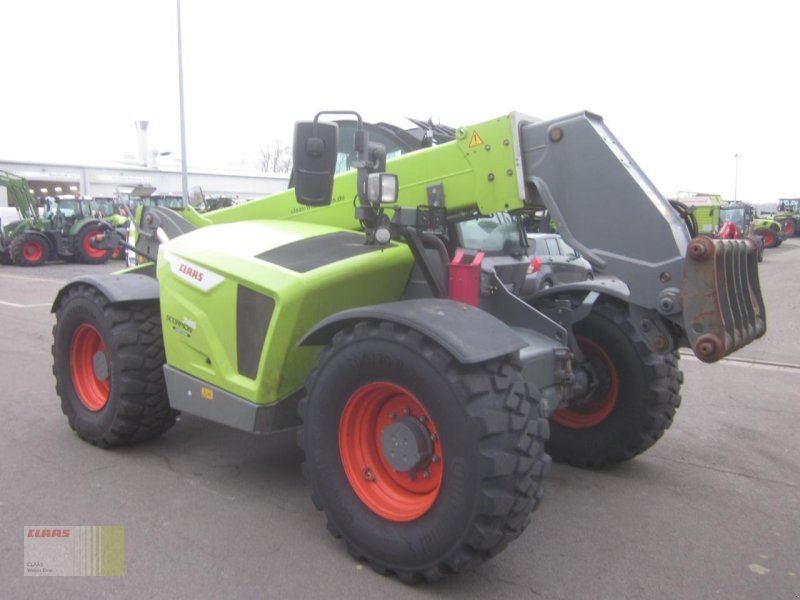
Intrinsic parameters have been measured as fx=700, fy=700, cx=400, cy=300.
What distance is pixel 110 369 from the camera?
4.72 meters

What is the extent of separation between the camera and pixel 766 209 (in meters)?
66.3

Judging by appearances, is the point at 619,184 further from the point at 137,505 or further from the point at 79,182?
the point at 79,182

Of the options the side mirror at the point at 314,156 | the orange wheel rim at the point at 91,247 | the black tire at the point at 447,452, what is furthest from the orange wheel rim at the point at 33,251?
the black tire at the point at 447,452

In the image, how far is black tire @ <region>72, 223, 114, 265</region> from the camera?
2289 cm

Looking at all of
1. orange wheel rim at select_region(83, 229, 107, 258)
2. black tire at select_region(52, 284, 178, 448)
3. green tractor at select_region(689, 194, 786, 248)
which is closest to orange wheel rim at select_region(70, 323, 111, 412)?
black tire at select_region(52, 284, 178, 448)

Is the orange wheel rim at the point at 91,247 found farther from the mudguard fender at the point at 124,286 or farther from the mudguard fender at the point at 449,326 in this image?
the mudguard fender at the point at 449,326

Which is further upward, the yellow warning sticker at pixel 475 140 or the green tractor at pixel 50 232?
the yellow warning sticker at pixel 475 140

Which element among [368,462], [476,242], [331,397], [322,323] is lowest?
[368,462]

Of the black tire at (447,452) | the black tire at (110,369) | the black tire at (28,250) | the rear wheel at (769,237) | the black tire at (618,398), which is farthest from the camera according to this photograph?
the rear wheel at (769,237)

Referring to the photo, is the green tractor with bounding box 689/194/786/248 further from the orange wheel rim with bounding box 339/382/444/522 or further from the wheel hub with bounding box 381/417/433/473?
the wheel hub with bounding box 381/417/433/473

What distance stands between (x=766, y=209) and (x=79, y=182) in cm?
5922

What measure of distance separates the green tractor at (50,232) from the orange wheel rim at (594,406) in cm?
Result: 2098

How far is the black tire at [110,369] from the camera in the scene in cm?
461

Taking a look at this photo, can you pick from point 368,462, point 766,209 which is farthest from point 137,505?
point 766,209
